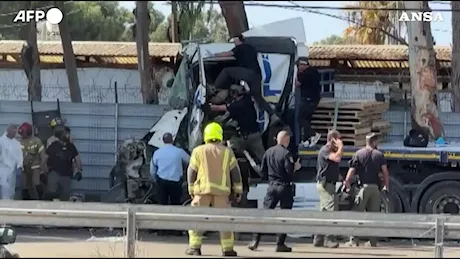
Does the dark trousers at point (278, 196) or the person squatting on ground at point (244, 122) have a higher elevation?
the person squatting on ground at point (244, 122)

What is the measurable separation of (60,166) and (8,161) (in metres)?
0.91

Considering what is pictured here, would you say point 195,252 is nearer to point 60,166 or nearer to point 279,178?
point 279,178

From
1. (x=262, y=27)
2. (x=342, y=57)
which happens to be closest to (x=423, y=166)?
(x=262, y=27)

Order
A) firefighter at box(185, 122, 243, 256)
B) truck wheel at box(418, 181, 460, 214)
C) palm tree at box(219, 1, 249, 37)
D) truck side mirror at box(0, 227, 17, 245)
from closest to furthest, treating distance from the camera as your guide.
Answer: truck side mirror at box(0, 227, 17, 245) → firefighter at box(185, 122, 243, 256) → truck wheel at box(418, 181, 460, 214) → palm tree at box(219, 1, 249, 37)

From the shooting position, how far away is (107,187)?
17.7m

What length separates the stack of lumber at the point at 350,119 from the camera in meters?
14.6

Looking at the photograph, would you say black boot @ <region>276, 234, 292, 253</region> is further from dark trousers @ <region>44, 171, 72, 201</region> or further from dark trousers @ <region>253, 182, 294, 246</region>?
dark trousers @ <region>44, 171, 72, 201</region>

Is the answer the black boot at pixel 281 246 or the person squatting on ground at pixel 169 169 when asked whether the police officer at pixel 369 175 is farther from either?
the person squatting on ground at pixel 169 169

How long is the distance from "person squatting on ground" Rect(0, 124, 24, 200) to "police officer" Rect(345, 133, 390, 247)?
5.54 meters

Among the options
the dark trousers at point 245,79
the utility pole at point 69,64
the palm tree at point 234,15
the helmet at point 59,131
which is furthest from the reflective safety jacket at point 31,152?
the palm tree at point 234,15

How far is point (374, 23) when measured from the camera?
3070 cm

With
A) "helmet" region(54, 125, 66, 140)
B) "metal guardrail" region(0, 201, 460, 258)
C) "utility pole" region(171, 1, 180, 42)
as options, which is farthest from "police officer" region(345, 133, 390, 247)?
"utility pole" region(171, 1, 180, 42)

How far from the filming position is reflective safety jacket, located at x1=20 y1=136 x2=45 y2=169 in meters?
15.5

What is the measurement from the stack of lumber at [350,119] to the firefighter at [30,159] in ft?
15.4
